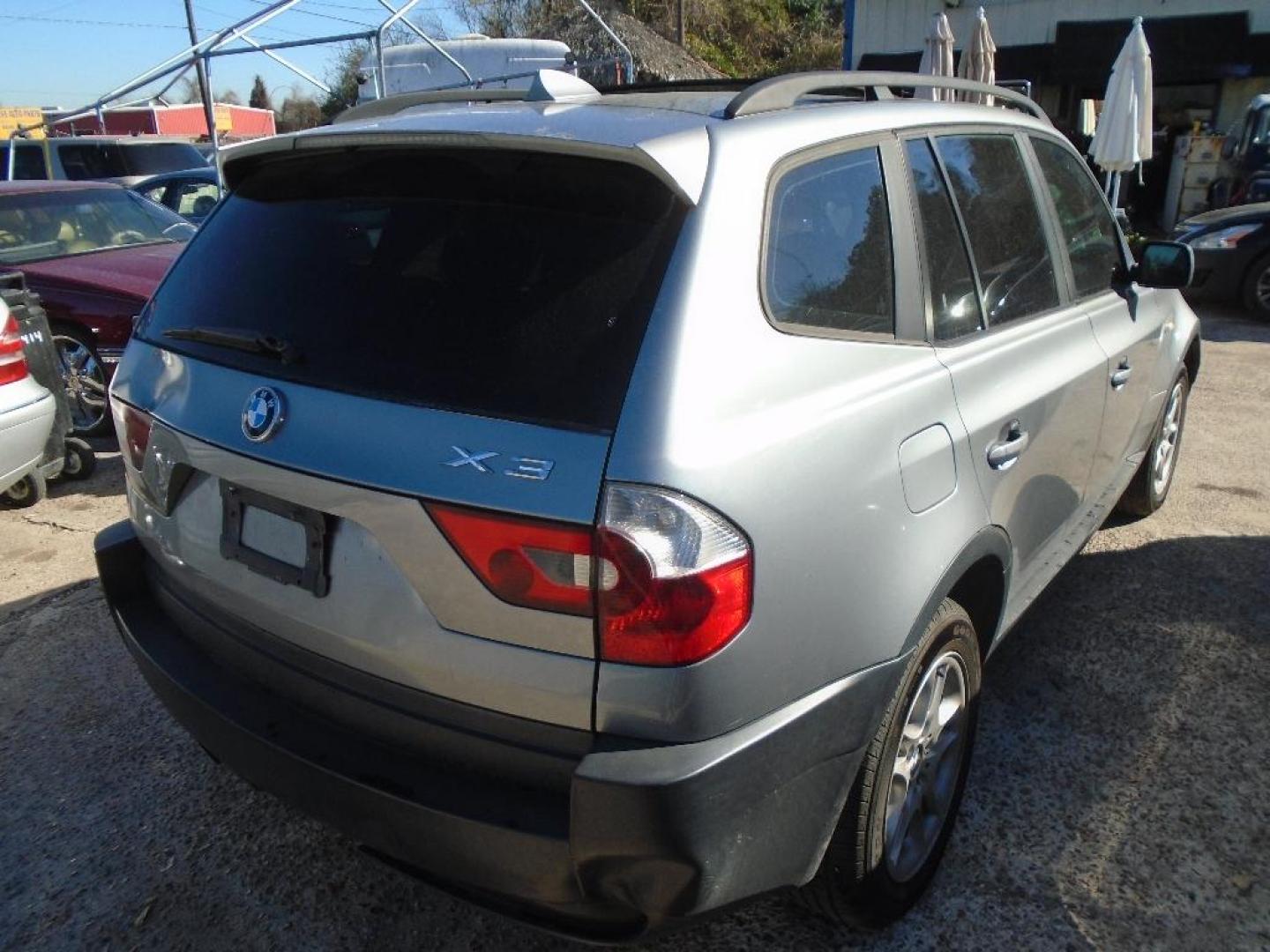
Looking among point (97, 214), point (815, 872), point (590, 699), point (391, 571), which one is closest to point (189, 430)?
point (391, 571)

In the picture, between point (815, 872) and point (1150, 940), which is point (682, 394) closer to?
point (815, 872)

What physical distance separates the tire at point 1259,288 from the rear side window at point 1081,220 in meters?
7.42

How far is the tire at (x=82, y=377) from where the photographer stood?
6137 mm

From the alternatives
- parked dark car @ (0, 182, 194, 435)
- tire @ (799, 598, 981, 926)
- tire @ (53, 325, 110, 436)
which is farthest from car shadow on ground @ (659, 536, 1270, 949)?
tire @ (53, 325, 110, 436)

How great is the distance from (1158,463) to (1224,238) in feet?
22.7

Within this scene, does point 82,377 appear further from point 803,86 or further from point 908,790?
point 908,790

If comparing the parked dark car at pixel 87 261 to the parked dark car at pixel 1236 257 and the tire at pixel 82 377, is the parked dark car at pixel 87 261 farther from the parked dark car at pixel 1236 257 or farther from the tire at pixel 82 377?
the parked dark car at pixel 1236 257

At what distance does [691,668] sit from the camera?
1583mm

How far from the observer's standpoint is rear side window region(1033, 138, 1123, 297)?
3.15 m

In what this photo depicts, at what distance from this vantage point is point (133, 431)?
2.32m

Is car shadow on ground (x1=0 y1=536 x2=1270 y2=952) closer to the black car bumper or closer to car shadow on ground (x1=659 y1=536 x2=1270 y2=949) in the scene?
car shadow on ground (x1=659 y1=536 x2=1270 y2=949)

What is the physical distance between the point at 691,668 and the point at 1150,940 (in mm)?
1470

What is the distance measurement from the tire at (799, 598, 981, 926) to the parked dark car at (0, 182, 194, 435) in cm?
544

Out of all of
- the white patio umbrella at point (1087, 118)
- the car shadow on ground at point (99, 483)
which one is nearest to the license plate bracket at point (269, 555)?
the car shadow on ground at point (99, 483)
